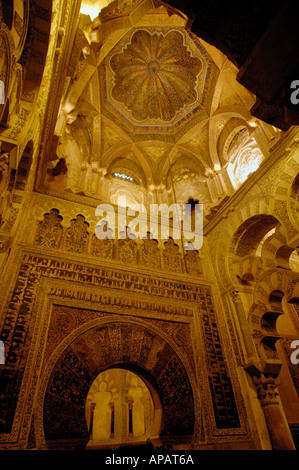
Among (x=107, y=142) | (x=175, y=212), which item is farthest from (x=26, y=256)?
(x=107, y=142)

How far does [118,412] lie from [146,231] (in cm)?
554

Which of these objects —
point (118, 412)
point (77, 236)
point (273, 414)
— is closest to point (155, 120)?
point (77, 236)

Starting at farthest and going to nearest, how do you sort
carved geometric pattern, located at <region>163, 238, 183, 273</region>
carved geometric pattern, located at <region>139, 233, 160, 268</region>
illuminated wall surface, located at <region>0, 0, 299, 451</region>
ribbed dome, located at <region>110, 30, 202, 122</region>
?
ribbed dome, located at <region>110, 30, 202, 122</region>
carved geometric pattern, located at <region>163, 238, 183, 273</region>
carved geometric pattern, located at <region>139, 233, 160, 268</region>
illuminated wall surface, located at <region>0, 0, 299, 451</region>

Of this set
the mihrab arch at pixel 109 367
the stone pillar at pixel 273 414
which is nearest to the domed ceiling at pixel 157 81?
the mihrab arch at pixel 109 367

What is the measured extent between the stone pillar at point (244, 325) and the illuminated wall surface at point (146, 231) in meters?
Result: 0.03

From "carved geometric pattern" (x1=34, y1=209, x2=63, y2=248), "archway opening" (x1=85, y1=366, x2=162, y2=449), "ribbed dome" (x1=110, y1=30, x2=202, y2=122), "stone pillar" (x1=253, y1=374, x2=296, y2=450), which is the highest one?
"ribbed dome" (x1=110, y1=30, x2=202, y2=122)

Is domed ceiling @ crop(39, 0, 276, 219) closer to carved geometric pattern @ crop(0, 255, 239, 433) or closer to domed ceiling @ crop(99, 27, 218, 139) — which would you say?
domed ceiling @ crop(99, 27, 218, 139)

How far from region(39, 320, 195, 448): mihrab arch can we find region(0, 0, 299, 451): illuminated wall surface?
2cm

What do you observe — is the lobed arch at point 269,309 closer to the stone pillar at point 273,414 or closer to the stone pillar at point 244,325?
the stone pillar at point 244,325

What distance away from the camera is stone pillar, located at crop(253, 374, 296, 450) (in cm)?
429

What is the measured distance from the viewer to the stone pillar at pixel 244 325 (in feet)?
16.5

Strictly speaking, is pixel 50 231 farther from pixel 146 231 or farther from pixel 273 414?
pixel 273 414

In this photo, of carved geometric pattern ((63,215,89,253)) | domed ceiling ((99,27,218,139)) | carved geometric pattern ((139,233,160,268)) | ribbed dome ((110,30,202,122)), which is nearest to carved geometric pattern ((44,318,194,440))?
carved geometric pattern ((63,215,89,253))

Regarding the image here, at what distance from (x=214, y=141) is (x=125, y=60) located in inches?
136
